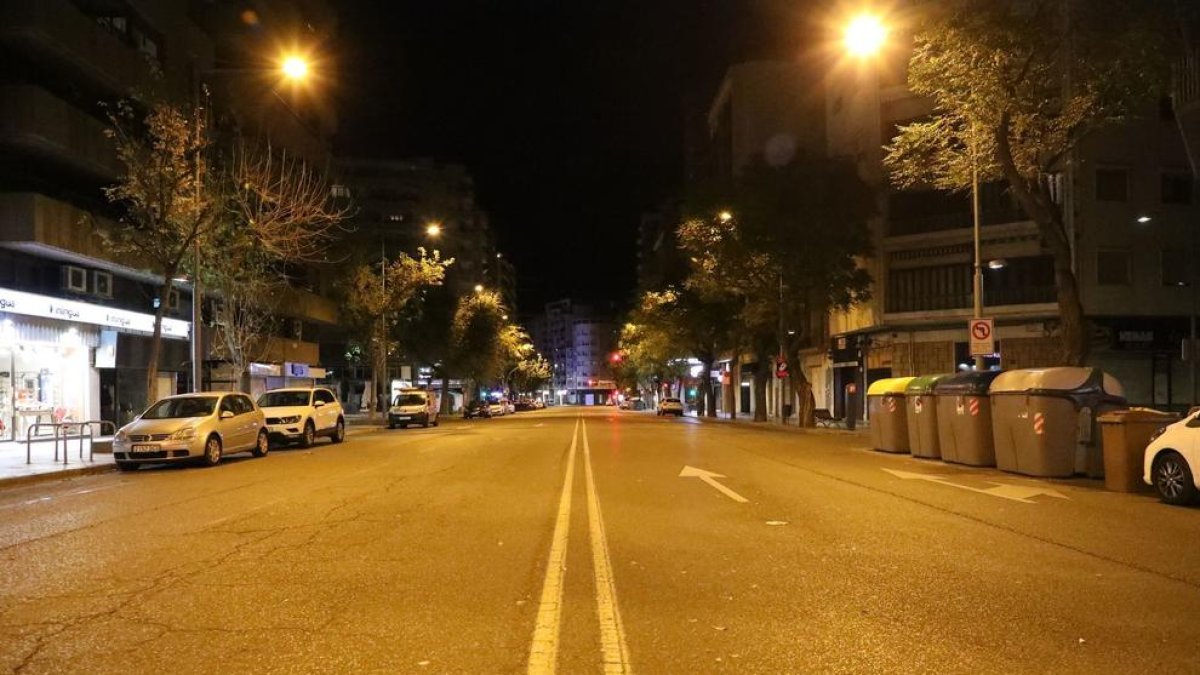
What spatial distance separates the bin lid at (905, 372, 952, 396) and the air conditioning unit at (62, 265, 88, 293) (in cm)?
2375

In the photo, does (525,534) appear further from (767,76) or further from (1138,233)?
(767,76)

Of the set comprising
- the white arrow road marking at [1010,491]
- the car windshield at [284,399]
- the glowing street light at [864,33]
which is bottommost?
the white arrow road marking at [1010,491]

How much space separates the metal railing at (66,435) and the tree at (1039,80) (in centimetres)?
1882

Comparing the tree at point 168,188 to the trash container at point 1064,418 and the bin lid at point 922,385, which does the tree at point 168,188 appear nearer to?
the bin lid at point 922,385

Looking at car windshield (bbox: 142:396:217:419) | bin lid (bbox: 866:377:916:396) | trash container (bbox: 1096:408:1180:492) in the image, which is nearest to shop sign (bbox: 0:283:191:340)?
car windshield (bbox: 142:396:217:419)

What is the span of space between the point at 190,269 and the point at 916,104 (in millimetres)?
32132

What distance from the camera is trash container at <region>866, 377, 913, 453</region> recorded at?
21.8 m

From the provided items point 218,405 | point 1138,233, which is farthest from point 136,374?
point 1138,233

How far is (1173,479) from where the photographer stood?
1216 cm

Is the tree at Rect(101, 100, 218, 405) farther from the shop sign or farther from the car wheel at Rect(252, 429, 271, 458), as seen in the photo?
the shop sign

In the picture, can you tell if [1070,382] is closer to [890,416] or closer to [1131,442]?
[1131,442]

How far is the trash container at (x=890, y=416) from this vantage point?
21750mm

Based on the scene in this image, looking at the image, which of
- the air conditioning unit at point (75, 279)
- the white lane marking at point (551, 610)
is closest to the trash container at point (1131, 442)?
the white lane marking at point (551, 610)

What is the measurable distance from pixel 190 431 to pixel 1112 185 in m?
35.3
